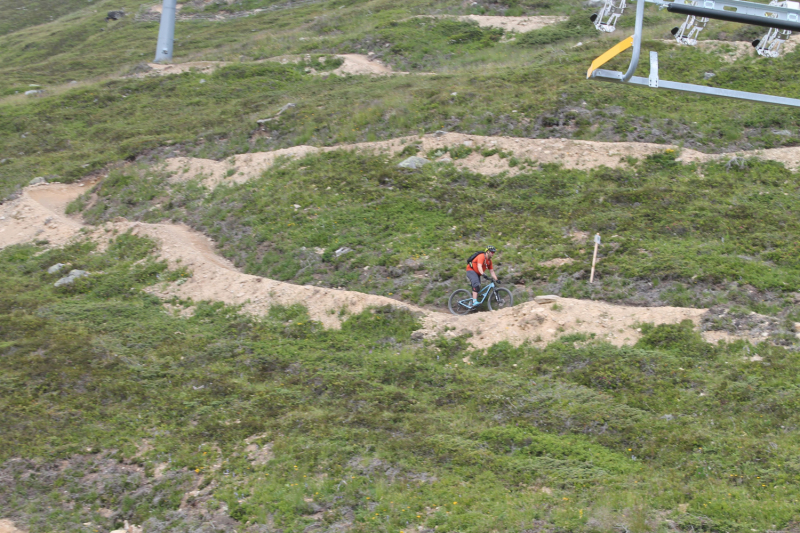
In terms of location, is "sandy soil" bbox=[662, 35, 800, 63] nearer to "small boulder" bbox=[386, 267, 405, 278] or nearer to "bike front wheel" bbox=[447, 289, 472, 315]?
"bike front wheel" bbox=[447, 289, 472, 315]

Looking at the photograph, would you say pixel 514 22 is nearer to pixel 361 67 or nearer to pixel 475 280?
pixel 361 67

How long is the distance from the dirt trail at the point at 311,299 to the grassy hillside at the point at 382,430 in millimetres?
514

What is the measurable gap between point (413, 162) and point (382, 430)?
44.7 feet

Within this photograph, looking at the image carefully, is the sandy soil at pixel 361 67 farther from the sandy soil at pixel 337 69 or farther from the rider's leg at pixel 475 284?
the rider's leg at pixel 475 284

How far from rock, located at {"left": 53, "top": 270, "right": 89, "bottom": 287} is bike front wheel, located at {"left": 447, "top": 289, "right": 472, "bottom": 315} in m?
11.7

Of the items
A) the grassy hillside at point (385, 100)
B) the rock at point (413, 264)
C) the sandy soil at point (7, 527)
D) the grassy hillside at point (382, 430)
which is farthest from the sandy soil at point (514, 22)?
the sandy soil at point (7, 527)

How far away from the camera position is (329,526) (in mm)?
10438

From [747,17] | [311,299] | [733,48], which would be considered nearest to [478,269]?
[311,299]

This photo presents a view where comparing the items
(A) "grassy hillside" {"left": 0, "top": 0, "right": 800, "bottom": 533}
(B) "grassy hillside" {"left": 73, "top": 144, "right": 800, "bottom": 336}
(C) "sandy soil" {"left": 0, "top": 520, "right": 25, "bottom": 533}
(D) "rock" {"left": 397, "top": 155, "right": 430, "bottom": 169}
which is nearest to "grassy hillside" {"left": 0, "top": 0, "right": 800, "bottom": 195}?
(A) "grassy hillside" {"left": 0, "top": 0, "right": 800, "bottom": 533}

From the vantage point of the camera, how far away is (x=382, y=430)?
41.8 feet

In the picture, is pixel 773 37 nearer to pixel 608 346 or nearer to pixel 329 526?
pixel 608 346

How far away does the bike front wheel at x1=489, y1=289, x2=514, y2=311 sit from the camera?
57.9 ft

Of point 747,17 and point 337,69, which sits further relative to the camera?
point 337,69

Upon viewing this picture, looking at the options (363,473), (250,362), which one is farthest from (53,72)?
(363,473)
